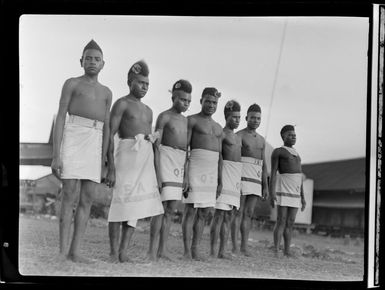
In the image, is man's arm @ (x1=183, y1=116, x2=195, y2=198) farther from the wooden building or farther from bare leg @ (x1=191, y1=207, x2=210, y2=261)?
the wooden building

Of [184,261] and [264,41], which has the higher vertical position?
[264,41]

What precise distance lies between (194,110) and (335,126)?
80 cm

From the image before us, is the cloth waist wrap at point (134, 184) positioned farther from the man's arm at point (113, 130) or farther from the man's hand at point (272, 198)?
the man's hand at point (272, 198)

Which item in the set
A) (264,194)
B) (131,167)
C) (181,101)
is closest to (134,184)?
(131,167)

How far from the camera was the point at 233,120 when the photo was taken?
418cm

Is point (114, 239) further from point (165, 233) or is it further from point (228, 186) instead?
point (228, 186)

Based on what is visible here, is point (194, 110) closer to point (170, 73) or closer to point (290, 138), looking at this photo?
point (170, 73)

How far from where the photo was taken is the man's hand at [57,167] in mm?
4047

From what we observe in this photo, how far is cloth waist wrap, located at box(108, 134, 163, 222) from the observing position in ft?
13.4

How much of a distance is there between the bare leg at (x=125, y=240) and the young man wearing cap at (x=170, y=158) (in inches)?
5.2


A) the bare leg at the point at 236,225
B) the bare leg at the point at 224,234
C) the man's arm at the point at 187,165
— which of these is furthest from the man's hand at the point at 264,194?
the man's arm at the point at 187,165

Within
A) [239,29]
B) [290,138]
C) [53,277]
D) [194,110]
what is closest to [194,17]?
[239,29]

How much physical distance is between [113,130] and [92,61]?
0.40 metres

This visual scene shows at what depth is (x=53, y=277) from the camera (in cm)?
410
